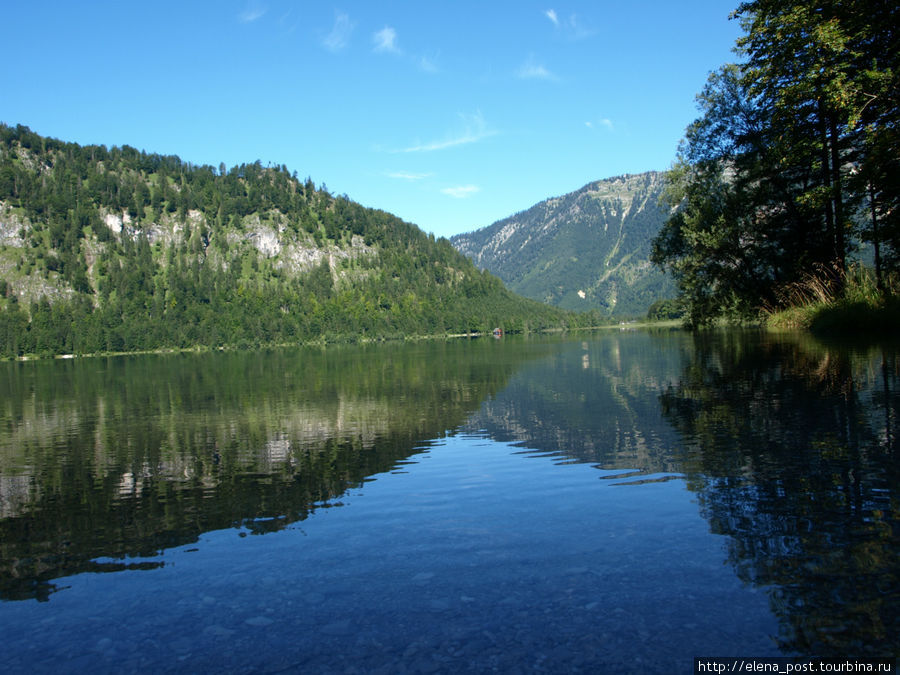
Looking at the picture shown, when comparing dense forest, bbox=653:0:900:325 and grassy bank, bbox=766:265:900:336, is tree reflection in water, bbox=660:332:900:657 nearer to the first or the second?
grassy bank, bbox=766:265:900:336

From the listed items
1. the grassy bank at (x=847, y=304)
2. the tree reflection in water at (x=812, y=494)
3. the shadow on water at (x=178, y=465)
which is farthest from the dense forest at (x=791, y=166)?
the shadow on water at (x=178, y=465)

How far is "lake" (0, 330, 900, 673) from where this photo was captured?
5.77 metres

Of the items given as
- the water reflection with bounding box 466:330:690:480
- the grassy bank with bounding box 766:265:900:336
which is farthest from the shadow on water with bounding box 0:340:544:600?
the grassy bank with bounding box 766:265:900:336

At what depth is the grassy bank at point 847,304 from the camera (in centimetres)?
2925

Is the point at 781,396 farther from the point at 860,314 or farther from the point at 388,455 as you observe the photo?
the point at 860,314

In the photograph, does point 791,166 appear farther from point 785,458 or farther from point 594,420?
point 785,458

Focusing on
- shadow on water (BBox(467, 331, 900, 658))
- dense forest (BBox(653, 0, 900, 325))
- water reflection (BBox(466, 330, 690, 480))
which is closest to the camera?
shadow on water (BBox(467, 331, 900, 658))

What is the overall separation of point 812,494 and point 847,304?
27020 mm

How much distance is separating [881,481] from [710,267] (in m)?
40.3

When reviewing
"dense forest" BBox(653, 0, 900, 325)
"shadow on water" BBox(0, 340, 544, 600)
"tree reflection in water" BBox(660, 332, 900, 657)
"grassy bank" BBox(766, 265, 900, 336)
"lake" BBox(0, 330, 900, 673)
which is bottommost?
"shadow on water" BBox(0, 340, 544, 600)

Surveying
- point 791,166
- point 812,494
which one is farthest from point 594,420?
point 791,166

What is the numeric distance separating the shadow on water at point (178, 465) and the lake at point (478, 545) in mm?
A: 93

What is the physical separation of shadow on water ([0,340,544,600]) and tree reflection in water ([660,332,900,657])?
666 cm

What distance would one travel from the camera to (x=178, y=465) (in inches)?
628
